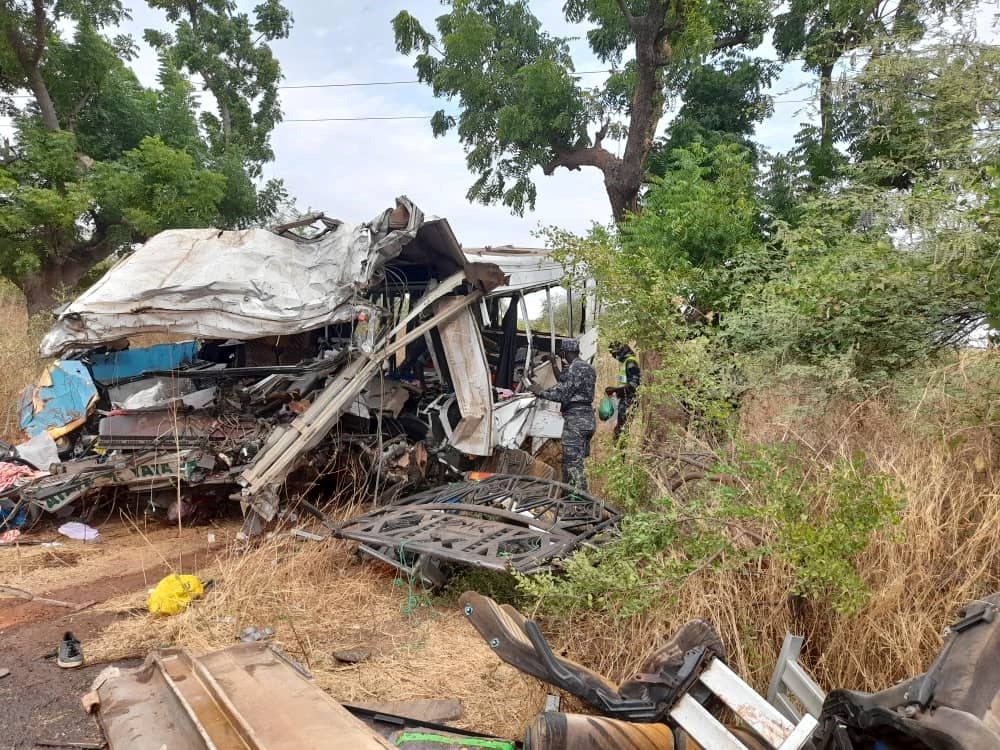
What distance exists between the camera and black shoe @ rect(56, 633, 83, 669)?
12.9 feet

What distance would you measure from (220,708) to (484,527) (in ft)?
9.55

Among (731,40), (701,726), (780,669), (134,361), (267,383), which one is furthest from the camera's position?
(731,40)

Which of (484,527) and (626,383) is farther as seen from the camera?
(626,383)

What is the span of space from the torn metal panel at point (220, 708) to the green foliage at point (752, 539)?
163 cm

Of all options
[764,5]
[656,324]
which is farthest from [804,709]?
[764,5]

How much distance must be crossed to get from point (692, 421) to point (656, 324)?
4.86 feet

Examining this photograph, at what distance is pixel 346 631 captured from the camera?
4.43 m

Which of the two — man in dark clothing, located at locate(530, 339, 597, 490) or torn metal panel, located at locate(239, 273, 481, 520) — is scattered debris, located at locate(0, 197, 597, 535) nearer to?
torn metal panel, located at locate(239, 273, 481, 520)

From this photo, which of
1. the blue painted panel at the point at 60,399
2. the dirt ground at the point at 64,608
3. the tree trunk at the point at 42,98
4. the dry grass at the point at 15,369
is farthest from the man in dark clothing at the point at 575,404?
the tree trunk at the point at 42,98

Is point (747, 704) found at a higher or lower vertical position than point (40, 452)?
higher

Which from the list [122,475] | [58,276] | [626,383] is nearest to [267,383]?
[122,475]

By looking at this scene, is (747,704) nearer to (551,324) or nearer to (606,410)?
(606,410)

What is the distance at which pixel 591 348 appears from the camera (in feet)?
34.6

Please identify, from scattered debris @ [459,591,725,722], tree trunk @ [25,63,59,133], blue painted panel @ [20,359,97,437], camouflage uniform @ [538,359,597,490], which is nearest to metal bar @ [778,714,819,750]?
scattered debris @ [459,591,725,722]
